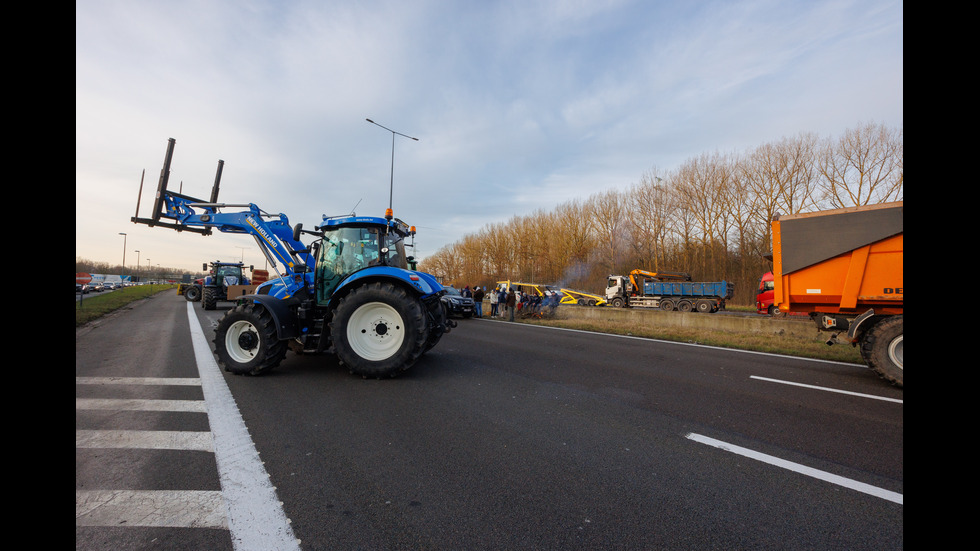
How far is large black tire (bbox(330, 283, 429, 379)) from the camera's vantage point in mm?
5719

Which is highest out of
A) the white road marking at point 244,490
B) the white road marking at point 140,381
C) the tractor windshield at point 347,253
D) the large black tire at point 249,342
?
the tractor windshield at point 347,253

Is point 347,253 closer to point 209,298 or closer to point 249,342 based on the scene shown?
point 249,342

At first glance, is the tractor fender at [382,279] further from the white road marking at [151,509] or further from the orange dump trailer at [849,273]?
the orange dump trailer at [849,273]

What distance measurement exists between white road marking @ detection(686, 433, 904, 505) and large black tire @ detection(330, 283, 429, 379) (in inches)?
141

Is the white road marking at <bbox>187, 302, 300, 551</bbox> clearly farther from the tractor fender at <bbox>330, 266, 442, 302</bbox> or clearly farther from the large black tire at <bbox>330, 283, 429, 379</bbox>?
the tractor fender at <bbox>330, 266, 442, 302</bbox>

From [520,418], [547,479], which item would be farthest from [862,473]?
[520,418]

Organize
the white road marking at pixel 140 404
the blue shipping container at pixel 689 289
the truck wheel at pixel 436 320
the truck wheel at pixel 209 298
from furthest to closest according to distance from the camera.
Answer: the blue shipping container at pixel 689 289 → the truck wheel at pixel 209 298 → the truck wheel at pixel 436 320 → the white road marking at pixel 140 404

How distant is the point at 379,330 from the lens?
6008 millimetres

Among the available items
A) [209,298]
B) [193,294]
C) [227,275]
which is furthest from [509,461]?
[193,294]

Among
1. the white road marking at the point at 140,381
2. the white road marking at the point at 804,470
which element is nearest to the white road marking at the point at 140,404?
the white road marking at the point at 140,381

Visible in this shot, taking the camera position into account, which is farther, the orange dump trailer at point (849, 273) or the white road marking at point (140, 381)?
the orange dump trailer at point (849, 273)

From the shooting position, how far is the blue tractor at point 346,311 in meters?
5.74

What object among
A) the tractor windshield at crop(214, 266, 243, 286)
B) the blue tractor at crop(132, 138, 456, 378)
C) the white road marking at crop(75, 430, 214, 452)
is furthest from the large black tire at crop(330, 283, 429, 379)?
the tractor windshield at crop(214, 266, 243, 286)

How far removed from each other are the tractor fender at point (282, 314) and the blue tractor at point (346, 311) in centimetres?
1
